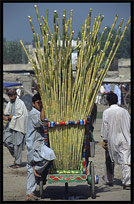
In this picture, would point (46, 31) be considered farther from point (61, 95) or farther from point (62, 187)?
point (62, 187)

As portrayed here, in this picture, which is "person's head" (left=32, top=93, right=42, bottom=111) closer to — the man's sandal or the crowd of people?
the crowd of people

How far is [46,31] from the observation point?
684 centimetres

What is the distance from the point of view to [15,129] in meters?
10.3

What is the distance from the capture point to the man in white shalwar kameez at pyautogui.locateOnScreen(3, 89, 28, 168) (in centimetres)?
1030

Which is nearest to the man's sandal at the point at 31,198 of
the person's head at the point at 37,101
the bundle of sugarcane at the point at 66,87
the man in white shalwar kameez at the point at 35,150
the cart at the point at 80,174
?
the man in white shalwar kameez at the point at 35,150

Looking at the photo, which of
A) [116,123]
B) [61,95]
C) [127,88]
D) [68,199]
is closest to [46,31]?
[61,95]

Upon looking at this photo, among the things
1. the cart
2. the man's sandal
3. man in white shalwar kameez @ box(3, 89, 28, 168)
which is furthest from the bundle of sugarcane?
man in white shalwar kameez @ box(3, 89, 28, 168)

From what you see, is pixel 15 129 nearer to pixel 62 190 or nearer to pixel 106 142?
pixel 62 190

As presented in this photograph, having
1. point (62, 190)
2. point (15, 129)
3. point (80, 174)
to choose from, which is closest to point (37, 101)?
point (80, 174)

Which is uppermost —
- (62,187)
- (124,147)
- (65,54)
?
(65,54)

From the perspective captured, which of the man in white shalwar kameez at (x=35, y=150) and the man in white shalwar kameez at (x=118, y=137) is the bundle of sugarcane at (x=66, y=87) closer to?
the man in white shalwar kameez at (x=35, y=150)

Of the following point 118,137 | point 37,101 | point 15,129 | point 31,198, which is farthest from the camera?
point 15,129

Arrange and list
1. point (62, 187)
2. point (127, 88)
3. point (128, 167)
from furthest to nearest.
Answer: point (127, 88) < point (62, 187) < point (128, 167)

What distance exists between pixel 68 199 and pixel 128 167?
1168mm
